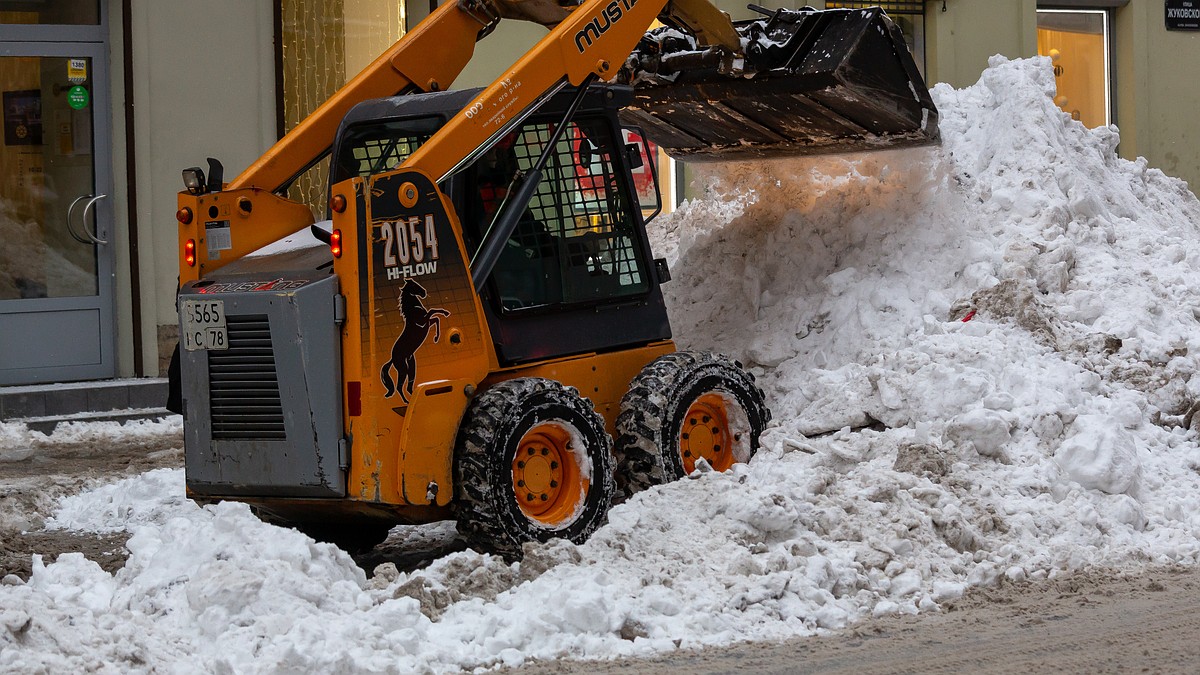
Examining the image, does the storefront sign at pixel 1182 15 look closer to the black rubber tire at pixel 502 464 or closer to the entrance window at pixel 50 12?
the entrance window at pixel 50 12

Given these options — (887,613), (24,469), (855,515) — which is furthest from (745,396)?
(24,469)

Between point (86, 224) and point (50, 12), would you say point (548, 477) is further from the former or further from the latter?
point (50, 12)

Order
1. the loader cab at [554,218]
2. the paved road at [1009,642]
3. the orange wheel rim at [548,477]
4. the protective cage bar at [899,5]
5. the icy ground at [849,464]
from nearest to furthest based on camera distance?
the paved road at [1009,642] < the icy ground at [849,464] < the orange wheel rim at [548,477] < the loader cab at [554,218] < the protective cage bar at [899,5]

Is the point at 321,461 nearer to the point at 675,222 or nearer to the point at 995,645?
the point at 995,645

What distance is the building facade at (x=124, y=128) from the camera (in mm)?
11500

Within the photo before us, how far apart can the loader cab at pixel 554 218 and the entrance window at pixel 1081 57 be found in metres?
10.5

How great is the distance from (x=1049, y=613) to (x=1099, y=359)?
2.58 m

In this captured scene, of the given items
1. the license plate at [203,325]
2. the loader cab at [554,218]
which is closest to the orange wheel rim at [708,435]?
the loader cab at [554,218]

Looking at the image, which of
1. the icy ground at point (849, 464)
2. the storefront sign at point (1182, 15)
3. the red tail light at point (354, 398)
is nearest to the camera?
the icy ground at point (849, 464)

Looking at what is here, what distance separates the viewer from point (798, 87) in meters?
8.25

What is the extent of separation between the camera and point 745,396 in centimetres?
750

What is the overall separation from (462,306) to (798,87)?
2765 mm

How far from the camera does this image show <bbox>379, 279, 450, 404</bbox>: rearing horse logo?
6109mm

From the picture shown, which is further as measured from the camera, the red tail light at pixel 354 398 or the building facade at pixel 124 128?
the building facade at pixel 124 128
